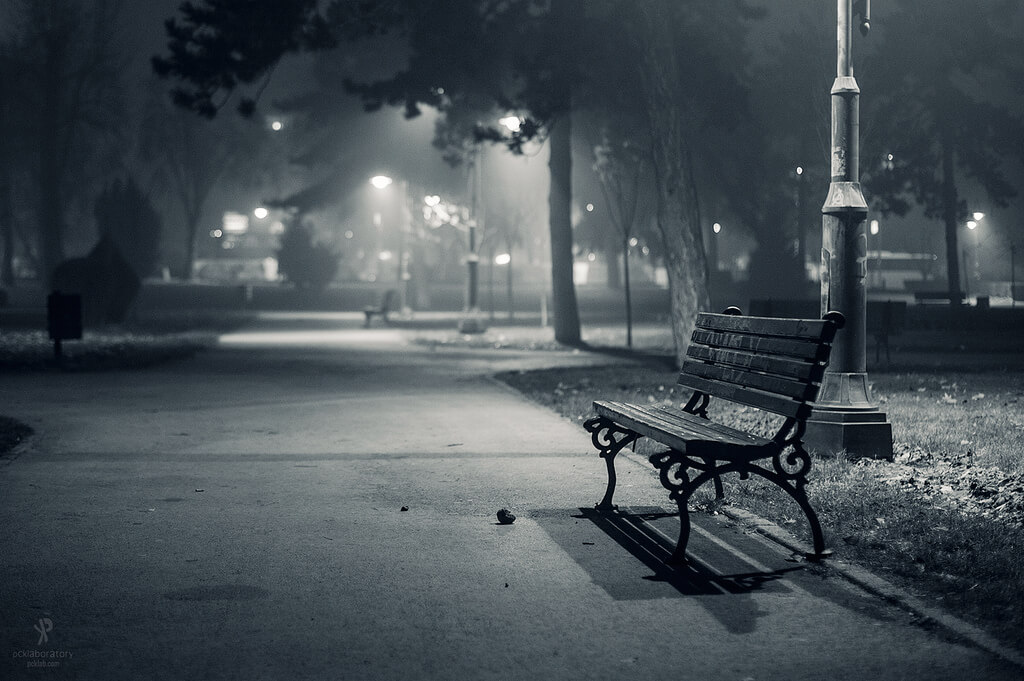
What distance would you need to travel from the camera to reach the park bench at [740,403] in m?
6.02

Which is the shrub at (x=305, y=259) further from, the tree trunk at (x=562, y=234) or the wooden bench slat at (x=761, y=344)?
the wooden bench slat at (x=761, y=344)

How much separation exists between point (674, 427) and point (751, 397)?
642mm

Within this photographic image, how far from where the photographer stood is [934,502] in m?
7.25

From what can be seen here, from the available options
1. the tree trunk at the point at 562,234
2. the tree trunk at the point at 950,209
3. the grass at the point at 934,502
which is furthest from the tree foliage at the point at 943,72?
the grass at the point at 934,502

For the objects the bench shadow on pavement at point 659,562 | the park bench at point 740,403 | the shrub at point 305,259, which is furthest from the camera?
the shrub at point 305,259

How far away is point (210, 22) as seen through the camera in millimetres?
18219

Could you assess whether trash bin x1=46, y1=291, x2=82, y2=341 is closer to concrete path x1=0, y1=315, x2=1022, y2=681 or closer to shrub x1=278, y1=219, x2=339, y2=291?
concrete path x1=0, y1=315, x2=1022, y2=681

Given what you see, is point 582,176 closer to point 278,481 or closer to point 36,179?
point 36,179

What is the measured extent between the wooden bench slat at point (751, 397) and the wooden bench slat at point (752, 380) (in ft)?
0.10

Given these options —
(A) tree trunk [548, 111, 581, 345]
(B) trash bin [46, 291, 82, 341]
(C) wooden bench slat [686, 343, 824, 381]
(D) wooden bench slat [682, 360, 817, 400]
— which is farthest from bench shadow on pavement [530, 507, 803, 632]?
(A) tree trunk [548, 111, 581, 345]

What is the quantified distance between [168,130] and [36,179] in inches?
311

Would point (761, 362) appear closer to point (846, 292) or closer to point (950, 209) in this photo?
point (846, 292)

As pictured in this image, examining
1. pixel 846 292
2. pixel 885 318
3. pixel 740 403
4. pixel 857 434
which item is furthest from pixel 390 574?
pixel 885 318

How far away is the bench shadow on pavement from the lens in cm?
538
